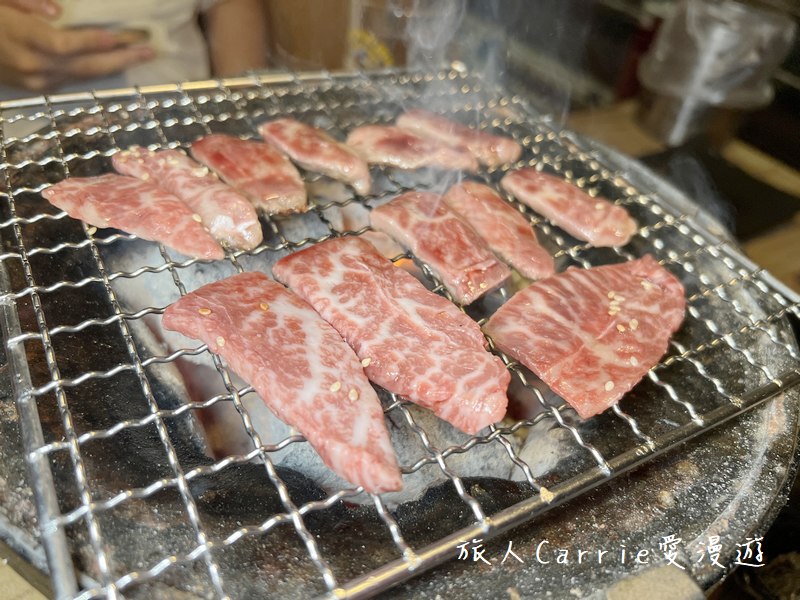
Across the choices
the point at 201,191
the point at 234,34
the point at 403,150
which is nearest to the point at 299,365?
the point at 201,191

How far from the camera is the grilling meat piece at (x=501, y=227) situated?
235 centimetres

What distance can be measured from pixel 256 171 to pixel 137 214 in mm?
484

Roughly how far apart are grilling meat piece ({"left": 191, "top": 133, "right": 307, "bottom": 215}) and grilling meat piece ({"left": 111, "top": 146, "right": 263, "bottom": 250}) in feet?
0.19

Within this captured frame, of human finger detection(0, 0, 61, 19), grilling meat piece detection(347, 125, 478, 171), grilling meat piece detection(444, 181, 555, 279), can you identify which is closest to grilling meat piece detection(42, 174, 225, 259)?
A: grilling meat piece detection(347, 125, 478, 171)

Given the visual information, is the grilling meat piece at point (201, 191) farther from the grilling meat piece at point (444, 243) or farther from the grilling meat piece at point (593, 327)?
the grilling meat piece at point (593, 327)

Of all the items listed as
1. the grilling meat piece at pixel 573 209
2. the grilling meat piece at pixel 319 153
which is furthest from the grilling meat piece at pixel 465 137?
the grilling meat piece at pixel 319 153

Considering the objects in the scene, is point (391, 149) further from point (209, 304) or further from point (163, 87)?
point (209, 304)

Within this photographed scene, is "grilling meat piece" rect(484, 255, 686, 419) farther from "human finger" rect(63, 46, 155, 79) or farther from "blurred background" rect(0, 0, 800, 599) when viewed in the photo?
"human finger" rect(63, 46, 155, 79)

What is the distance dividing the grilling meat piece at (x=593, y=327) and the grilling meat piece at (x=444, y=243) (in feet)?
0.46

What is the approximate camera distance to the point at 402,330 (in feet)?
6.31

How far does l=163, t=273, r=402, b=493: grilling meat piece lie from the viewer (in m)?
1.56

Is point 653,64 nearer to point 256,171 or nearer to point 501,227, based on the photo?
point 501,227

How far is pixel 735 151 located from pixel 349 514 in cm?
437

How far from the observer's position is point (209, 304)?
72.0 inches
